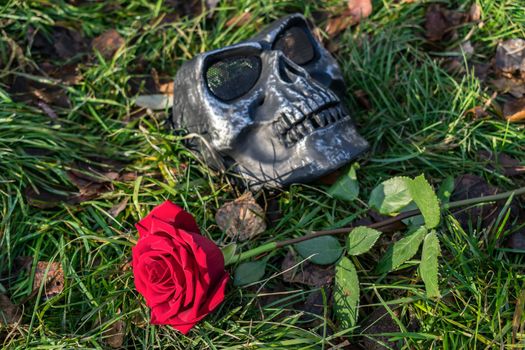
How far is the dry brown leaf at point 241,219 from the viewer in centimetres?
258

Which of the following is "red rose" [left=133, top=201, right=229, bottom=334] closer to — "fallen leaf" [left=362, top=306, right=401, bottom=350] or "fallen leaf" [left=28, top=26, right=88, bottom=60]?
"fallen leaf" [left=362, top=306, right=401, bottom=350]

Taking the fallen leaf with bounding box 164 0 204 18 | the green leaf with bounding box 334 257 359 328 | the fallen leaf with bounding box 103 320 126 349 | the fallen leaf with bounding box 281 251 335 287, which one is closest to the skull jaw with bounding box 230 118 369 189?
the fallen leaf with bounding box 281 251 335 287

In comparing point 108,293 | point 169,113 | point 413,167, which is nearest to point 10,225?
point 108,293

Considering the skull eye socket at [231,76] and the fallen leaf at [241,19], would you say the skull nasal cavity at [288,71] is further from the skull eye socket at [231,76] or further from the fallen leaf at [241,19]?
the fallen leaf at [241,19]

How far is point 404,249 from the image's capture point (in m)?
2.23

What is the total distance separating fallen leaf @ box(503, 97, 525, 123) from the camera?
2.88 metres

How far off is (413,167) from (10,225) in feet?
5.82

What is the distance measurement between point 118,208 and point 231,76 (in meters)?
0.75

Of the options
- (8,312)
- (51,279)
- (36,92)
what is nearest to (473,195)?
(51,279)

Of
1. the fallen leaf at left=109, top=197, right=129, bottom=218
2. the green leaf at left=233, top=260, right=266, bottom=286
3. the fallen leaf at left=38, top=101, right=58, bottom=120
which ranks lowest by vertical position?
the green leaf at left=233, top=260, right=266, bottom=286

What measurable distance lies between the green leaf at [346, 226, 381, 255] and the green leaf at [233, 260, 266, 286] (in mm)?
346

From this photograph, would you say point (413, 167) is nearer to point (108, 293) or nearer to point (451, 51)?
point (451, 51)

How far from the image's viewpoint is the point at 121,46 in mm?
3336

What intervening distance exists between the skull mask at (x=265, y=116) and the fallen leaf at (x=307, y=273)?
1.15 feet
